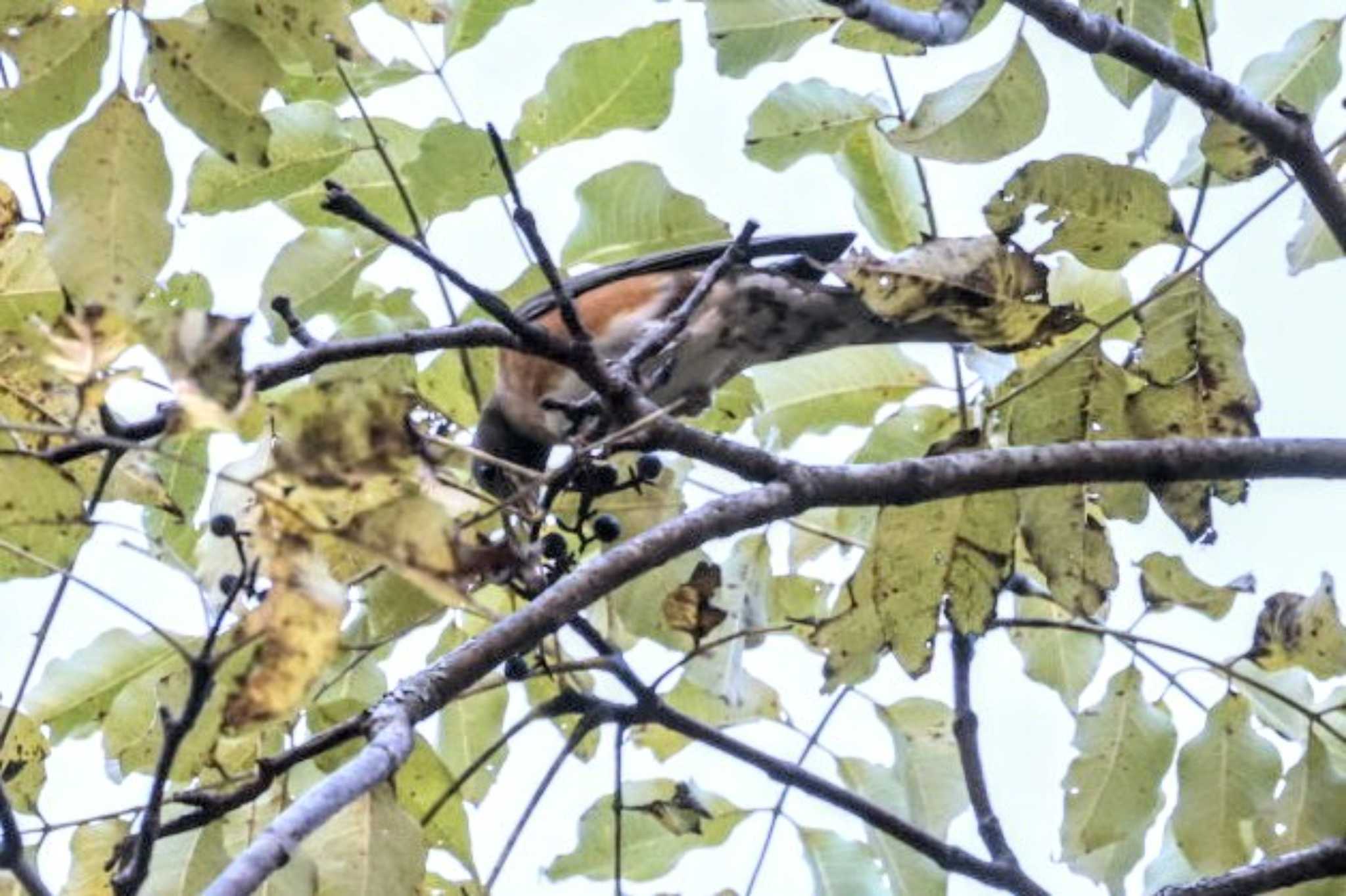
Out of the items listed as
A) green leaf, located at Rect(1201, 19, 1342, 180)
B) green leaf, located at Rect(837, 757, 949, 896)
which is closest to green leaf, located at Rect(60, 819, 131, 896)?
green leaf, located at Rect(837, 757, 949, 896)

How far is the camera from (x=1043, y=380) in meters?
2.31

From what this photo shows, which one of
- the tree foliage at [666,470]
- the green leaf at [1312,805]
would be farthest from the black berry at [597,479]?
the green leaf at [1312,805]

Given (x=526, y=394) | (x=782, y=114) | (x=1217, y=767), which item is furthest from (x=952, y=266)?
Result: (x=526, y=394)

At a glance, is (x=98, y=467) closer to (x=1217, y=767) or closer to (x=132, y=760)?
(x=132, y=760)

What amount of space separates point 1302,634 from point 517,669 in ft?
3.25

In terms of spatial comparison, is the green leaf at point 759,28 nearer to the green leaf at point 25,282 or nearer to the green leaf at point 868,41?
the green leaf at point 868,41

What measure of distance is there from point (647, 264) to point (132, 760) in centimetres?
168

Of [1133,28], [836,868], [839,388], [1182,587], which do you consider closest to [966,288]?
[1133,28]

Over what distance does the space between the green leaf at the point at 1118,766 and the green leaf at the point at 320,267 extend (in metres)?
1.19

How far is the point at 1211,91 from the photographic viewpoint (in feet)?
7.45

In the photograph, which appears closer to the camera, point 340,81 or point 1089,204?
point 1089,204

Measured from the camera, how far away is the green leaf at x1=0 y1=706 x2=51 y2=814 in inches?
86.2

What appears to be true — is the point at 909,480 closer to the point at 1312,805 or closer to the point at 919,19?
the point at 919,19

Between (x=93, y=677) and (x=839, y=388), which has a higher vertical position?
(x=839, y=388)
